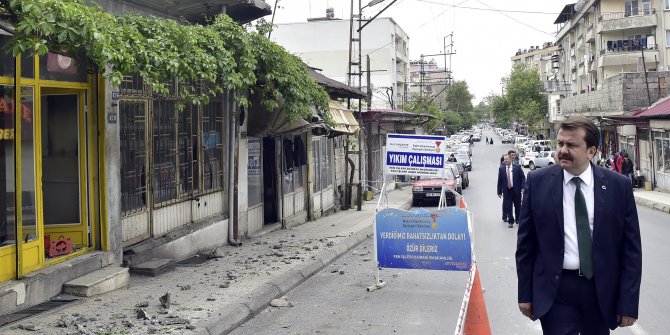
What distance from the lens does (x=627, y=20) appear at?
2014 inches

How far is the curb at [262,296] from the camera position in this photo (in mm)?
7199

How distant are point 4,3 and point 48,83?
2.04 meters

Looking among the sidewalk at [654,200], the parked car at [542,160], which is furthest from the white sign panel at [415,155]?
the parked car at [542,160]

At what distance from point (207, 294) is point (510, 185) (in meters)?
10.4

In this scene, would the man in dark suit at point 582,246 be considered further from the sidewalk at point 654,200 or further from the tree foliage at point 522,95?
the tree foliage at point 522,95

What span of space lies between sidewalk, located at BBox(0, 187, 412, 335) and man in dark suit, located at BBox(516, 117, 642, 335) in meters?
4.05

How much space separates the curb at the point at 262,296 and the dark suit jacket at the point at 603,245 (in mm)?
4021

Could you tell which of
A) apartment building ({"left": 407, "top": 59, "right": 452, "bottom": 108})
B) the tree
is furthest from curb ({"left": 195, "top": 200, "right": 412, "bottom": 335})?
the tree

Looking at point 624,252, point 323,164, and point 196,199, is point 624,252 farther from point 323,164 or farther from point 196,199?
point 323,164

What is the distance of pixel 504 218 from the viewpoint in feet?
57.1

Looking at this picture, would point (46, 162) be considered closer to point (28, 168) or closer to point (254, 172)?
point (28, 168)

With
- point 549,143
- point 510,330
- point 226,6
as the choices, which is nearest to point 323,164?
point 226,6

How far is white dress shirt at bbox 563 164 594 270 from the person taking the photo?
13.3 ft

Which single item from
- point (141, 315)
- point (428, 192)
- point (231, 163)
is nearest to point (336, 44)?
point (428, 192)
